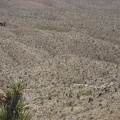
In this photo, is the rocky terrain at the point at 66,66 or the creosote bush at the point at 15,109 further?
the rocky terrain at the point at 66,66

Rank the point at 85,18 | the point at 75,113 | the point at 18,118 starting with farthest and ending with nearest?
the point at 85,18 → the point at 75,113 → the point at 18,118

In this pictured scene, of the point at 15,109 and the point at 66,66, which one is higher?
the point at 15,109

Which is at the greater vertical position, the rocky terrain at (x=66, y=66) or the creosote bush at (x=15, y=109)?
the creosote bush at (x=15, y=109)

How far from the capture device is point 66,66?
5234 cm

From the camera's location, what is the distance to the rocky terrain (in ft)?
86.3

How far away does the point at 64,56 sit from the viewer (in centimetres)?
5928

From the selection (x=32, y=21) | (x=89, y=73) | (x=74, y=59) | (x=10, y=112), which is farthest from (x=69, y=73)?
(x=32, y=21)

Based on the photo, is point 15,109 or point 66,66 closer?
point 15,109

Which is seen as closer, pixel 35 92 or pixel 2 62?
pixel 35 92

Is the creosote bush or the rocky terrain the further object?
the rocky terrain

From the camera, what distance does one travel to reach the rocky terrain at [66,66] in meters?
26.3

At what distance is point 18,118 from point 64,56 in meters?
38.7

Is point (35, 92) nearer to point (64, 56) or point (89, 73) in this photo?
point (89, 73)

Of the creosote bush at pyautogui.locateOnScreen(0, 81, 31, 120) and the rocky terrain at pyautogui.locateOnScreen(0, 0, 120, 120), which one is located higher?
the creosote bush at pyautogui.locateOnScreen(0, 81, 31, 120)
